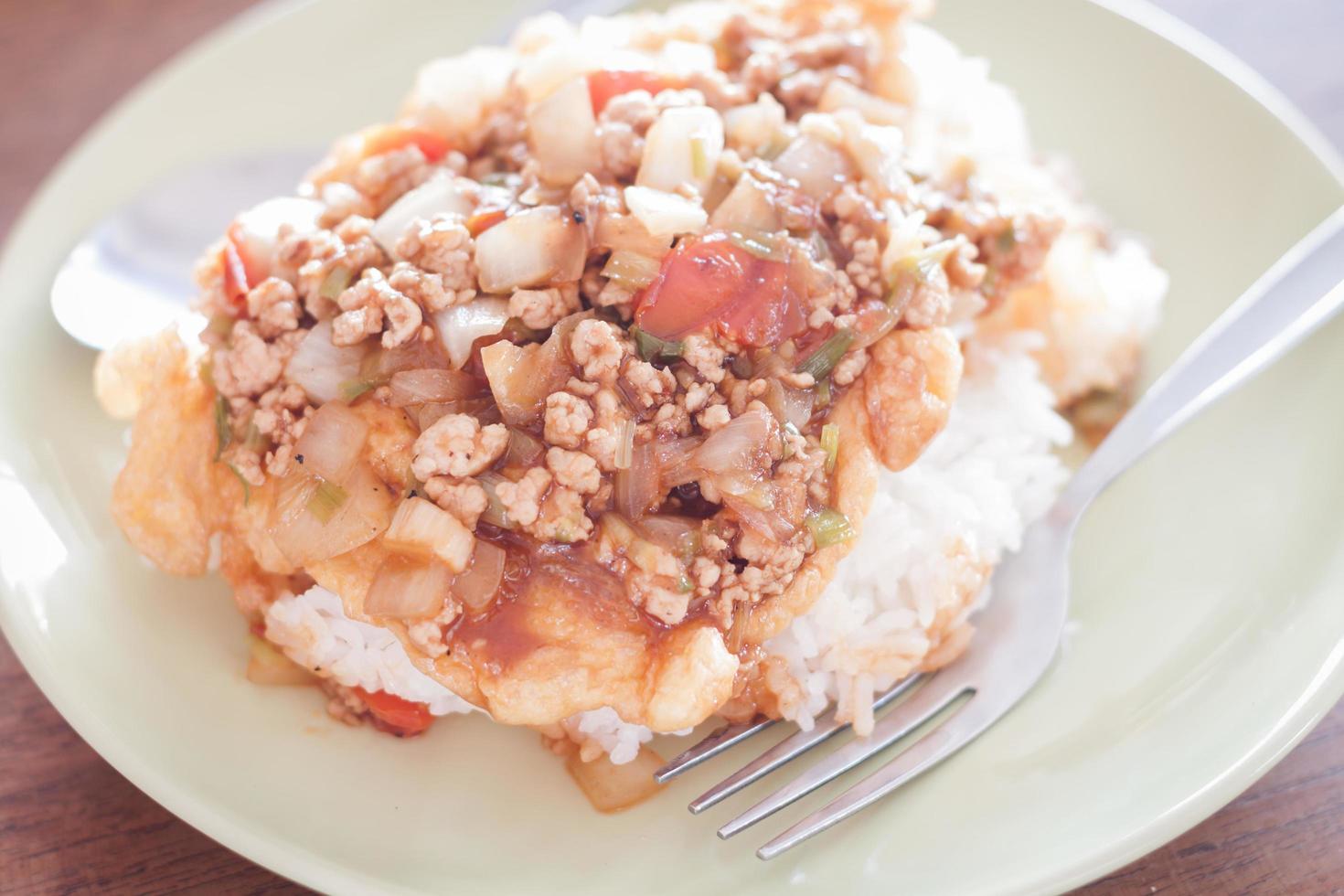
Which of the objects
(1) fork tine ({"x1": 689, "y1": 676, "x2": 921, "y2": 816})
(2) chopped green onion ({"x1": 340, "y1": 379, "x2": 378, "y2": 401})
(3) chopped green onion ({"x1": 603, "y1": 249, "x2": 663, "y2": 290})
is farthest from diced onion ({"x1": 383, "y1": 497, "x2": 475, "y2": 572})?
(1) fork tine ({"x1": 689, "y1": 676, "x2": 921, "y2": 816})

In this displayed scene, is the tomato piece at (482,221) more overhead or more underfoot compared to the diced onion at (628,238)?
more underfoot

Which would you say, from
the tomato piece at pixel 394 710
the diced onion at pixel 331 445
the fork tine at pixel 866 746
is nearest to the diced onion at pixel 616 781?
the fork tine at pixel 866 746

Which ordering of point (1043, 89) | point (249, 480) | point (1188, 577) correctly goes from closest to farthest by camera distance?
point (249, 480)
point (1188, 577)
point (1043, 89)

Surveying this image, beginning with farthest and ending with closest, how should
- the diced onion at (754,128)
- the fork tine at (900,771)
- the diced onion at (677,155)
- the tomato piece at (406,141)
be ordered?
the tomato piece at (406,141), the diced onion at (754,128), the diced onion at (677,155), the fork tine at (900,771)

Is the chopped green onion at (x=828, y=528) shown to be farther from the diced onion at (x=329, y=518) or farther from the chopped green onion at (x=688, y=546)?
the diced onion at (x=329, y=518)

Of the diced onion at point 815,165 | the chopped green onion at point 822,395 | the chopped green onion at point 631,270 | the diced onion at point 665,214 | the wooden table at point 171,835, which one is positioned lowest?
the wooden table at point 171,835

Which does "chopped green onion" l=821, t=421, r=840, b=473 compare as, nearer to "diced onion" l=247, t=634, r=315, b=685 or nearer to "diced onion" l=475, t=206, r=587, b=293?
"diced onion" l=475, t=206, r=587, b=293

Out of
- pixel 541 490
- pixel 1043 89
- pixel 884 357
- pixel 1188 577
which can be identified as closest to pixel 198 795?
pixel 541 490

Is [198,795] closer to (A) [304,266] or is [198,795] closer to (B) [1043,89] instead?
(A) [304,266]

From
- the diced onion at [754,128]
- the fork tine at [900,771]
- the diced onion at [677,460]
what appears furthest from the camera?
the diced onion at [754,128]
